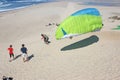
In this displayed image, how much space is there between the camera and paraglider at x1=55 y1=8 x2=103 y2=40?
15.4 meters

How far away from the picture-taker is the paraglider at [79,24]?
15.4 meters

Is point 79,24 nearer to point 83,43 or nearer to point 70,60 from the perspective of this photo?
point 70,60

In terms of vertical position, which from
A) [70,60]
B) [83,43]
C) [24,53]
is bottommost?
[70,60]

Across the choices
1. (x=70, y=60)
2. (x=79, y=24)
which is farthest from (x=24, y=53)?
(x=79, y=24)

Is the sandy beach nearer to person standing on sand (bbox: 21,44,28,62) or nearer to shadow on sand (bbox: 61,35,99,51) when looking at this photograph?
shadow on sand (bbox: 61,35,99,51)

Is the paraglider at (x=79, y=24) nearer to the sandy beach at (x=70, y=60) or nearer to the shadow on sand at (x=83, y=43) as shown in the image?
the sandy beach at (x=70, y=60)

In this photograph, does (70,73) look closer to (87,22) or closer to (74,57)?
(74,57)

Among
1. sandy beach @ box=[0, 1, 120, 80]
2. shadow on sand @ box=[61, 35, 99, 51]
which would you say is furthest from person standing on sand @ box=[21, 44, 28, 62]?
shadow on sand @ box=[61, 35, 99, 51]

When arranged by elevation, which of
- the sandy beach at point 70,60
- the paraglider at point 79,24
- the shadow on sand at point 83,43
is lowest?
the sandy beach at point 70,60

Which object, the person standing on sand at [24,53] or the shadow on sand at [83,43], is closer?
the person standing on sand at [24,53]

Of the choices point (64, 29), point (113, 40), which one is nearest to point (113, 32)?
point (113, 40)

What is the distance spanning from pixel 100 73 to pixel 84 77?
910mm

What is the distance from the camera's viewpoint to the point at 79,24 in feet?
50.9

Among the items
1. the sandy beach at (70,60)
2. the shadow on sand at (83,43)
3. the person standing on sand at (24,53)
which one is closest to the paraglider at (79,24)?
the sandy beach at (70,60)
